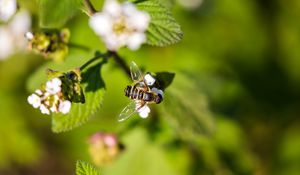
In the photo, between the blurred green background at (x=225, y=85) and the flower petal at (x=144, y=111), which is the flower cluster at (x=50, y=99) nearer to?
the flower petal at (x=144, y=111)

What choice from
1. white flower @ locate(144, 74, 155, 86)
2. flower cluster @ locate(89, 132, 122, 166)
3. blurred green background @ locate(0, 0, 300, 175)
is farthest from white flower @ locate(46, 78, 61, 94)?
blurred green background @ locate(0, 0, 300, 175)

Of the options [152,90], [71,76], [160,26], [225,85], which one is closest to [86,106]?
[71,76]

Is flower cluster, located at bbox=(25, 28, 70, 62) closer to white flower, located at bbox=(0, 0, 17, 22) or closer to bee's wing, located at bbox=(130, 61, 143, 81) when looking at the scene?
white flower, located at bbox=(0, 0, 17, 22)

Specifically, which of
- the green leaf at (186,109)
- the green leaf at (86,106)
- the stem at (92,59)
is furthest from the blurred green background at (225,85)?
the green leaf at (86,106)

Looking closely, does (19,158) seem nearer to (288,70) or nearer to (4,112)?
(4,112)

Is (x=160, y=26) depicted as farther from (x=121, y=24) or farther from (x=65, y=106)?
(x=65, y=106)

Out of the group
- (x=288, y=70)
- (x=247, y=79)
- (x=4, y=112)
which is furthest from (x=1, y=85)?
(x=288, y=70)
